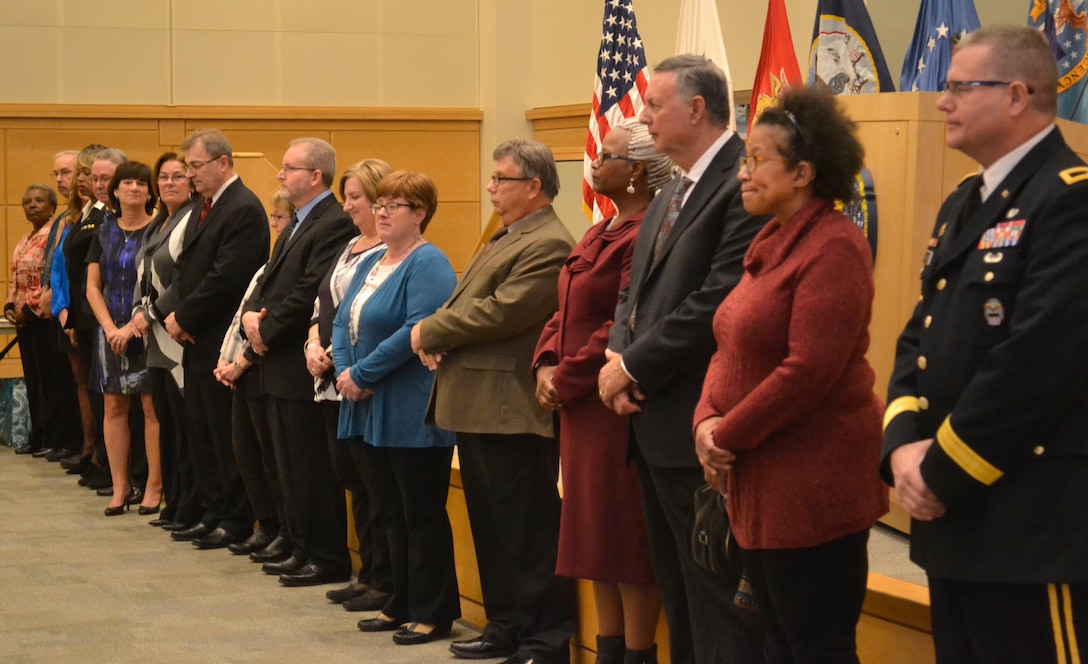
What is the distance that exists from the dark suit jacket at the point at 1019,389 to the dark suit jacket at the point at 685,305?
29.8 inches

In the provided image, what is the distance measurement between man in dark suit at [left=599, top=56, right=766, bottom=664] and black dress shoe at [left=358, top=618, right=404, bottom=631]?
1489 millimetres

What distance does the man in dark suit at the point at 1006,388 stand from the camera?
2068 mm

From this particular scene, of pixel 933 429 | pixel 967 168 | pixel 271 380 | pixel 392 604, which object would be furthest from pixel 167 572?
pixel 933 429

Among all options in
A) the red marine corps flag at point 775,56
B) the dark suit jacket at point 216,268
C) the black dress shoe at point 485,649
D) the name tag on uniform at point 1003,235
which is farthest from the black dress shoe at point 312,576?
the name tag on uniform at point 1003,235

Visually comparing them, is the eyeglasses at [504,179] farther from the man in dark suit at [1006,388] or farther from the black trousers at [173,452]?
the black trousers at [173,452]

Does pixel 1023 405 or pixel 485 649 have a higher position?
pixel 1023 405

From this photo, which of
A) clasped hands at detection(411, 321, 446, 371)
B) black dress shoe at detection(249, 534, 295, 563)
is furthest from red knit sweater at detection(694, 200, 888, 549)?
black dress shoe at detection(249, 534, 295, 563)

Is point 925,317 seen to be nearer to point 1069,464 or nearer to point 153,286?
point 1069,464

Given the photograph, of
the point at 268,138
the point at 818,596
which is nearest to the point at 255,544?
the point at 818,596

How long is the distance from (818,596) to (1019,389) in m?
0.65

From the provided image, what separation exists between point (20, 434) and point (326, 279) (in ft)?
15.1

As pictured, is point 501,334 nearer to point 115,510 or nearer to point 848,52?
point 848,52

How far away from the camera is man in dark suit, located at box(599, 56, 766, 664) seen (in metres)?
2.93

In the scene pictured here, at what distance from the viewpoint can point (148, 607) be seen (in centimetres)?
473
